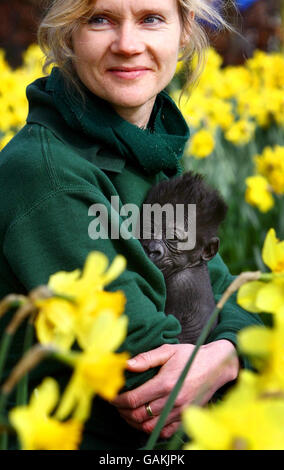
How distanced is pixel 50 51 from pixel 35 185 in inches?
22.9

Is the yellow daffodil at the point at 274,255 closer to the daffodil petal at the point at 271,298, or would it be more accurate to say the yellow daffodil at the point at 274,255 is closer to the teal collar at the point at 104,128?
the daffodil petal at the point at 271,298

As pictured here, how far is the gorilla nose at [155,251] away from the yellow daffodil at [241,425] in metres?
1.08

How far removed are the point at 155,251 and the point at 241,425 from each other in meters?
1.10

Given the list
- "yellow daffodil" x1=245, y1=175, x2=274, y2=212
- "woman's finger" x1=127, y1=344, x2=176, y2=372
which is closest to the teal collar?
"woman's finger" x1=127, y1=344, x2=176, y2=372

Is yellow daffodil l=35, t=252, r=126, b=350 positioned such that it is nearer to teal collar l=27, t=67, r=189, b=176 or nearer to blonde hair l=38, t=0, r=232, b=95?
teal collar l=27, t=67, r=189, b=176

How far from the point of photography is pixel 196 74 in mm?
2088

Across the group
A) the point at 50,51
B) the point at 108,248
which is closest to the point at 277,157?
the point at 50,51

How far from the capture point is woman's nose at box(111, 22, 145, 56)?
153 centimetres

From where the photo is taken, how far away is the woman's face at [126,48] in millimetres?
1536

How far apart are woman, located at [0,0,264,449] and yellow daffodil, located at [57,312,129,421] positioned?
2.41 ft
